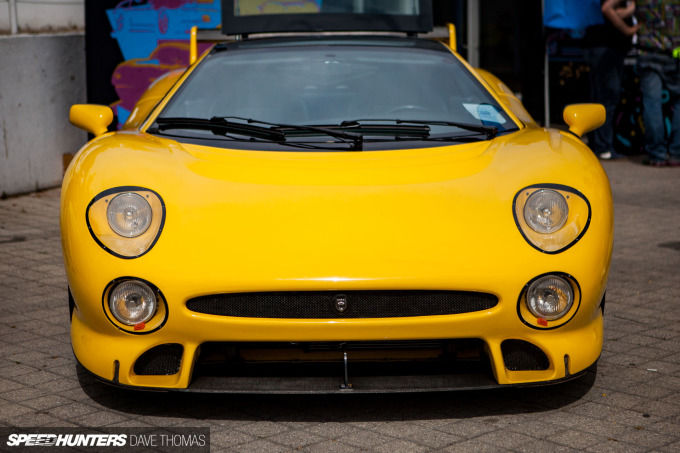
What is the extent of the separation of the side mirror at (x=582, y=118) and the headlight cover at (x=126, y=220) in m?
1.99

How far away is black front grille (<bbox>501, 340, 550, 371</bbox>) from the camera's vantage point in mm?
3578

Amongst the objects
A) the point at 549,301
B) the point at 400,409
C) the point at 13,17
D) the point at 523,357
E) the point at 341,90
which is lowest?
the point at 400,409

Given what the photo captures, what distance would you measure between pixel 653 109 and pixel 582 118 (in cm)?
602

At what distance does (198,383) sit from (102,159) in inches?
37.8

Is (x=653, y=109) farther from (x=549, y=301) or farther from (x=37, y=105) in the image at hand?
(x=549, y=301)

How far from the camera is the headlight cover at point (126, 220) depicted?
3.53 meters

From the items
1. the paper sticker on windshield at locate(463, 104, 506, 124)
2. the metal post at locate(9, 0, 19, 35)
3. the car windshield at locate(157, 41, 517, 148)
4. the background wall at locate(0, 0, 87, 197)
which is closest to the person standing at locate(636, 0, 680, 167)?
the background wall at locate(0, 0, 87, 197)

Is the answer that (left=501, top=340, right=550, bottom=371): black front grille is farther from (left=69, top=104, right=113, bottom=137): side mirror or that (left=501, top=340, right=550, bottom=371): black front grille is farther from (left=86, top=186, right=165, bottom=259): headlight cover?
(left=69, top=104, right=113, bottom=137): side mirror

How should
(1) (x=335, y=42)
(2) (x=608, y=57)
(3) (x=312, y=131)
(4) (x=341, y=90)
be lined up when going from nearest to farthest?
(3) (x=312, y=131)
(4) (x=341, y=90)
(1) (x=335, y=42)
(2) (x=608, y=57)

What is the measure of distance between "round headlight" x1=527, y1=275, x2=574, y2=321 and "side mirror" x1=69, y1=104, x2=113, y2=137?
2.19m

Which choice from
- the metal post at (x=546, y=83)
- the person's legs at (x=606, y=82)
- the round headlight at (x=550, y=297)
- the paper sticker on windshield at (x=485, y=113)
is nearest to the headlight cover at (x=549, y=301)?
the round headlight at (x=550, y=297)

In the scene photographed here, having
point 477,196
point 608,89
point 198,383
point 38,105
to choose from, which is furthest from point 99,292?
point 608,89

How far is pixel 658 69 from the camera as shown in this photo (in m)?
10.2

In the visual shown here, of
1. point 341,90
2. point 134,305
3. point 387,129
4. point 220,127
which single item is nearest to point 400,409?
point 134,305
